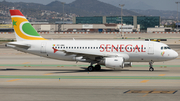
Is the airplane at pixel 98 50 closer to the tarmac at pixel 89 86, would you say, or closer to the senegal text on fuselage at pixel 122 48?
the senegal text on fuselage at pixel 122 48

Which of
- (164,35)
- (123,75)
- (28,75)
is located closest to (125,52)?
(123,75)

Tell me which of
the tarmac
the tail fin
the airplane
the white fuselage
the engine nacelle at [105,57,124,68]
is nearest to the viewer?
the tarmac

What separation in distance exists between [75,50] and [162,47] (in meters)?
11.7

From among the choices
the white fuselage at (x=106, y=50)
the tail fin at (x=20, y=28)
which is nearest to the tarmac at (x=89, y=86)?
the white fuselage at (x=106, y=50)

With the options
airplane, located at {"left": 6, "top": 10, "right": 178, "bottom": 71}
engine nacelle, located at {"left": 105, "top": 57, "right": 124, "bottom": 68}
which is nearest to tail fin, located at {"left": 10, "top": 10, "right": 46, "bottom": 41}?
airplane, located at {"left": 6, "top": 10, "right": 178, "bottom": 71}

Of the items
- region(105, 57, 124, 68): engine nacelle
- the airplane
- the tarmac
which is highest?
the airplane

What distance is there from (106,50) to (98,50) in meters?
1.08

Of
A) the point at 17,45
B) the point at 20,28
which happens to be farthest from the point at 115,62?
the point at 20,28

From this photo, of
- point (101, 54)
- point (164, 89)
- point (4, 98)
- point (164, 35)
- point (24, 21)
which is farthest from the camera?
point (164, 35)

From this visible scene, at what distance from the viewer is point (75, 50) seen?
117ft

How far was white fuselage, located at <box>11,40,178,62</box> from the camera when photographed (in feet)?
113

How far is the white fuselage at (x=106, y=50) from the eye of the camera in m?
34.5

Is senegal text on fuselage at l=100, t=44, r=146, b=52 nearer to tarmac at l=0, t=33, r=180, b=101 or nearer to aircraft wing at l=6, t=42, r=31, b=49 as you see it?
tarmac at l=0, t=33, r=180, b=101

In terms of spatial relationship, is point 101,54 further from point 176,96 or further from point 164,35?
point 164,35
